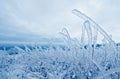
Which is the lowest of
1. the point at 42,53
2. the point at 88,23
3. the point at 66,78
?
the point at 66,78

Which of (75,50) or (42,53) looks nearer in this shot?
(75,50)

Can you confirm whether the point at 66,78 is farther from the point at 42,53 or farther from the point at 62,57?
the point at 42,53

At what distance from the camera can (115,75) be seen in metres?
2.12

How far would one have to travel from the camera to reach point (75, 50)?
9.77 feet

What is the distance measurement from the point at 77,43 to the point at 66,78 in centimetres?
69

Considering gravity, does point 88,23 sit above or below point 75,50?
above

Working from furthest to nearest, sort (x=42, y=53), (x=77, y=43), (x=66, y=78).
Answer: (x=42, y=53), (x=77, y=43), (x=66, y=78)

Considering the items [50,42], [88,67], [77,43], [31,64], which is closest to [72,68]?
[88,67]

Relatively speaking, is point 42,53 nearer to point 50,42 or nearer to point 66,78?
point 50,42

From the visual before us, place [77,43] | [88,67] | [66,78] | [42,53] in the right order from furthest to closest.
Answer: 1. [42,53]
2. [77,43]
3. [88,67]
4. [66,78]

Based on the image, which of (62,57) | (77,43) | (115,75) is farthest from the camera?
(62,57)

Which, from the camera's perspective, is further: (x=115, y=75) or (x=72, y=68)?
(x=72, y=68)

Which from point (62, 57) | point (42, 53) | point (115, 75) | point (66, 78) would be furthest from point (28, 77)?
point (42, 53)

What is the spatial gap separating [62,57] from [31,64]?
0.45m
